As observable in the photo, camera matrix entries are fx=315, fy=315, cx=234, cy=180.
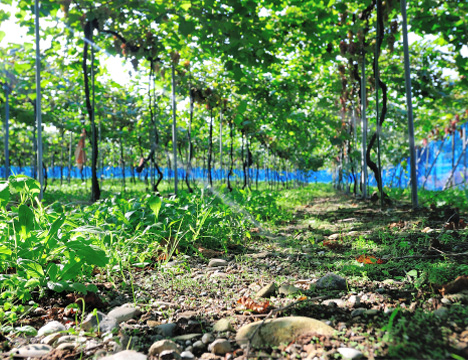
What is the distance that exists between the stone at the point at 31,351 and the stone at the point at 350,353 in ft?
4.14

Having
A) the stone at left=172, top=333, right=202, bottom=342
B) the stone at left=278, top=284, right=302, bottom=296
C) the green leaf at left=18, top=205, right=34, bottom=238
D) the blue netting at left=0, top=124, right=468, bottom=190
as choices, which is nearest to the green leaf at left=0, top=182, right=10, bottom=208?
the green leaf at left=18, top=205, right=34, bottom=238

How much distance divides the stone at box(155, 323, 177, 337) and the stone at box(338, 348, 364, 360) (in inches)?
31.7

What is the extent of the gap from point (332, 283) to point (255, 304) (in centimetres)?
56

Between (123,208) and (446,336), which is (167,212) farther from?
(446,336)

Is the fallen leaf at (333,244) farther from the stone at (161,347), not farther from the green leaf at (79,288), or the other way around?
the green leaf at (79,288)

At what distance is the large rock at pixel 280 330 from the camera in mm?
1407

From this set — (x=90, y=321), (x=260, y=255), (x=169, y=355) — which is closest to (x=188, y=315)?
(x=169, y=355)

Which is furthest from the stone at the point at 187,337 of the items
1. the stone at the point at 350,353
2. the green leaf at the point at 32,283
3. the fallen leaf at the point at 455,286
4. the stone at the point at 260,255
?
Result: the stone at the point at 260,255

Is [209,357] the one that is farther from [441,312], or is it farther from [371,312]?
[441,312]

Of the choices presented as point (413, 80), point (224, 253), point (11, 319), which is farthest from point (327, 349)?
point (413, 80)

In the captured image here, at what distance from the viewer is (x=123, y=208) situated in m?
3.52

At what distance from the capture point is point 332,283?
1996 millimetres

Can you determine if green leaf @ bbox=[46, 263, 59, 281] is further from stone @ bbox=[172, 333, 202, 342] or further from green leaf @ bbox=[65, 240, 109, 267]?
stone @ bbox=[172, 333, 202, 342]

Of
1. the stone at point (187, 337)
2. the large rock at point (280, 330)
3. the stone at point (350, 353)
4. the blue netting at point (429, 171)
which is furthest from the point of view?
the blue netting at point (429, 171)
